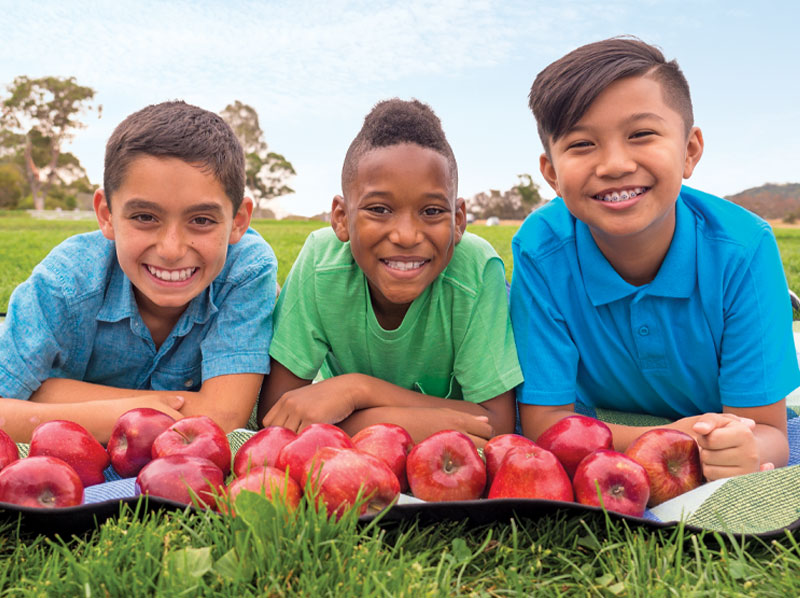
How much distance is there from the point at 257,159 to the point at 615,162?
6244 cm

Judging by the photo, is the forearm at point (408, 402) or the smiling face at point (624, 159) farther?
the forearm at point (408, 402)

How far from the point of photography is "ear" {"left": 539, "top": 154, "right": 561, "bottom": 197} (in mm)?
2893

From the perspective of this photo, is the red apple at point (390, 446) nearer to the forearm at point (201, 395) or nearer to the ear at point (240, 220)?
the forearm at point (201, 395)

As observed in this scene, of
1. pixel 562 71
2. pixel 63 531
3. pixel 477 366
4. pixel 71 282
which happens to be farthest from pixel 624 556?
pixel 71 282

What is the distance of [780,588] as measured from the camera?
60.2 inches

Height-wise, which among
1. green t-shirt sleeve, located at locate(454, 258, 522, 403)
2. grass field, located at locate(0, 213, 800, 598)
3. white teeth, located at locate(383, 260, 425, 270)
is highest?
white teeth, located at locate(383, 260, 425, 270)

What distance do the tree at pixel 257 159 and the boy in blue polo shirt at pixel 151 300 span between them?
57.8 m

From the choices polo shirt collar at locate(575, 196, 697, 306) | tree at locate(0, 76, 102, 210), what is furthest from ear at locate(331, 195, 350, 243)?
tree at locate(0, 76, 102, 210)

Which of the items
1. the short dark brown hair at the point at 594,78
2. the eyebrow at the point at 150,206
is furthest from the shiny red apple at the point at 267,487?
the short dark brown hair at the point at 594,78

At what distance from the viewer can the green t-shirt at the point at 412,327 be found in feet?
9.20

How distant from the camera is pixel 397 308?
2967 millimetres

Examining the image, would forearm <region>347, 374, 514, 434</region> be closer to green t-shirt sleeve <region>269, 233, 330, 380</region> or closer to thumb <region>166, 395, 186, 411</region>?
green t-shirt sleeve <region>269, 233, 330, 380</region>

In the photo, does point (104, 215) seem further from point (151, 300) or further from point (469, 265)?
point (469, 265)

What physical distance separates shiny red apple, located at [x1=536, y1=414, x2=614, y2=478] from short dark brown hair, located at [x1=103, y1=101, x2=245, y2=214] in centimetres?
167
